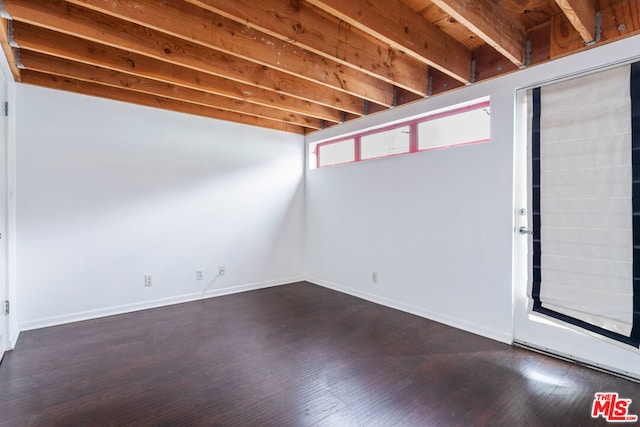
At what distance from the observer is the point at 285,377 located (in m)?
2.22

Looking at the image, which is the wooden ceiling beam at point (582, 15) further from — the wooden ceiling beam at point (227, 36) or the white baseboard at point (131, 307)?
the white baseboard at point (131, 307)

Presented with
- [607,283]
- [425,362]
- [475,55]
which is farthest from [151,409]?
[475,55]

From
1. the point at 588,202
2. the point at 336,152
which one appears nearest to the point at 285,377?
the point at 588,202

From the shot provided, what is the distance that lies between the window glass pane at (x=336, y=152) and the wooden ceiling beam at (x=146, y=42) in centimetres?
118

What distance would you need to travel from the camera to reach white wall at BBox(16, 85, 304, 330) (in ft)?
10.3

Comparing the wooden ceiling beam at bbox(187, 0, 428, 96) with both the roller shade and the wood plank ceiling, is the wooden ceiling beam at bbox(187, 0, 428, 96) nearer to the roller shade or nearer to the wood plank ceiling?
the wood plank ceiling

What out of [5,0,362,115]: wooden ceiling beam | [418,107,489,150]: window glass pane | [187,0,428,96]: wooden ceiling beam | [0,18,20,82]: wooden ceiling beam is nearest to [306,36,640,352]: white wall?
[418,107,489,150]: window glass pane

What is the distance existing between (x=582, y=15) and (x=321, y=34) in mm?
1702

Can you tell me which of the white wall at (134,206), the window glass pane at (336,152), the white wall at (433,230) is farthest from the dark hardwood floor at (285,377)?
the window glass pane at (336,152)

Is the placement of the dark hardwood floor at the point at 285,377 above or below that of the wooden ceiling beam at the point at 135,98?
below

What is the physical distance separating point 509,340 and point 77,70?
4568 millimetres

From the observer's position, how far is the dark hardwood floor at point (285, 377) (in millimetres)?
1817

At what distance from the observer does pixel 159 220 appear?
380cm

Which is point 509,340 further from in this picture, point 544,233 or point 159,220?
point 159,220
